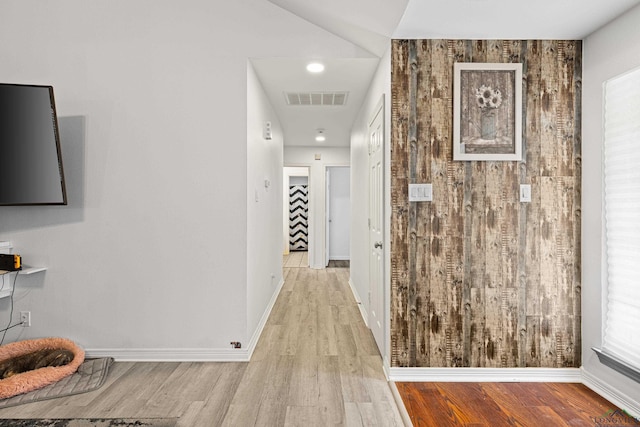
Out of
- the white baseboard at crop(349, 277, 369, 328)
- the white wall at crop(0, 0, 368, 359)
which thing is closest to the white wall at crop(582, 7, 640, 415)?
the white wall at crop(0, 0, 368, 359)

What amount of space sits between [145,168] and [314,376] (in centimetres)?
193

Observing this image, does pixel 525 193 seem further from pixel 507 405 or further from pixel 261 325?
pixel 261 325

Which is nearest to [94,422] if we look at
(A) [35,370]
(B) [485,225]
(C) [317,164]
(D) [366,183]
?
(A) [35,370]

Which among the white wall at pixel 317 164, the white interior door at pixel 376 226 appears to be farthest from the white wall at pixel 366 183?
the white wall at pixel 317 164

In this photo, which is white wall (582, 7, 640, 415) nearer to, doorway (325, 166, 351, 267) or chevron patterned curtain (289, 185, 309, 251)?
doorway (325, 166, 351, 267)

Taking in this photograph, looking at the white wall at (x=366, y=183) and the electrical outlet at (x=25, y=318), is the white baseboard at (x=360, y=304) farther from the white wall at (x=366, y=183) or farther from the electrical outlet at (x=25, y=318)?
the electrical outlet at (x=25, y=318)

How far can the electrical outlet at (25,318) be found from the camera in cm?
292

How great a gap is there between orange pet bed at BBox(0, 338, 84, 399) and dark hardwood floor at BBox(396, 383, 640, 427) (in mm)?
2180

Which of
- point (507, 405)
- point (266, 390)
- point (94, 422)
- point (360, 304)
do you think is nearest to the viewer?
point (94, 422)

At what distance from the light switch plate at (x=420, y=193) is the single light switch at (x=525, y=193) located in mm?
601

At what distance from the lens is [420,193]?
2617 millimetres

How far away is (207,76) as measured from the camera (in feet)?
9.65

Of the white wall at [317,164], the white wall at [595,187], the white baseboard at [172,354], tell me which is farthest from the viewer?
the white wall at [317,164]

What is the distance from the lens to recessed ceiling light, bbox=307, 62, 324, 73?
3.09 meters
